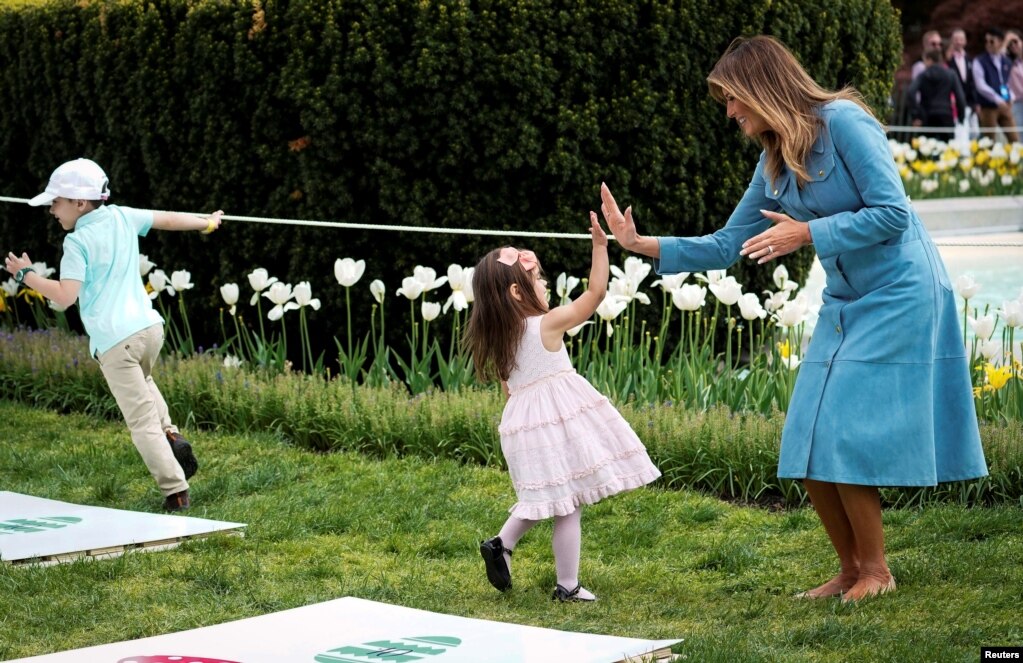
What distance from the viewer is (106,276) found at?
5652mm

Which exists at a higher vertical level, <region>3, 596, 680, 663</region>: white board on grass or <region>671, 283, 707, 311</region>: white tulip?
<region>671, 283, 707, 311</region>: white tulip

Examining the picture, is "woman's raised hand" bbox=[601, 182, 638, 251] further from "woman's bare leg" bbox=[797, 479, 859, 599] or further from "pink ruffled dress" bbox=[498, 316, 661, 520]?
"woman's bare leg" bbox=[797, 479, 859, 599]

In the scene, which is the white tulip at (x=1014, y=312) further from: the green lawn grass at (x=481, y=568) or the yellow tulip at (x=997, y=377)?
the green lawn grass at (x=481, y=568)

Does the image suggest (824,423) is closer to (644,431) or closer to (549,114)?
(644,431)

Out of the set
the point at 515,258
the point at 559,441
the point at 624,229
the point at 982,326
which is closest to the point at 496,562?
the point at 559,441

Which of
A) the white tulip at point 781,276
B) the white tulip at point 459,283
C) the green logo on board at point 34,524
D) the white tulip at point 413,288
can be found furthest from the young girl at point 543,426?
the white tulip at point 781,276

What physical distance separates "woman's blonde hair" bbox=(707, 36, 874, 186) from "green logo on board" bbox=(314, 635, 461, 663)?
5.52 feet

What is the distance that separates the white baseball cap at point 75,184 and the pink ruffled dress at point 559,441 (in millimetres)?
2205

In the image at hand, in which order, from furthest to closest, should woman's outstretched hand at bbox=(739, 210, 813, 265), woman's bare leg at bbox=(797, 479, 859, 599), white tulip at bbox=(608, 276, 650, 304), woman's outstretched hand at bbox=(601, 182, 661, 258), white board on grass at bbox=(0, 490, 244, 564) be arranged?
1. white tulip at bbox=(608, 276, 650, 304)
2. white board on grass at bbox=(0, 490, 244, 564)
3. woman's outstretched hand at bbox=(601, 182, 661, 258)
4. woman's bare leg at bbox=(797, 479, 859, 599)
5. woman's outstretched hand at bbox=(739, 210, 813, 265)

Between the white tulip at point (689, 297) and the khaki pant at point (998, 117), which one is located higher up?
the khaki pant at point (998, 117)

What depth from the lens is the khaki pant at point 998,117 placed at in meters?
19.7

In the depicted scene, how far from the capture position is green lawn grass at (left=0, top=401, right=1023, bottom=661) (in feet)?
12.9

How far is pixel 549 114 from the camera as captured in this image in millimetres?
7488

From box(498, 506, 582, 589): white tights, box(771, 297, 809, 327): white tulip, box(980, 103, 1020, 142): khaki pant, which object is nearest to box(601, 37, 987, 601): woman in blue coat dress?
box(498, 506, 582, 589): white tights
